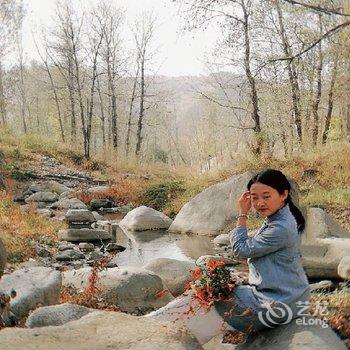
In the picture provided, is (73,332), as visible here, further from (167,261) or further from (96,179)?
(96,179)

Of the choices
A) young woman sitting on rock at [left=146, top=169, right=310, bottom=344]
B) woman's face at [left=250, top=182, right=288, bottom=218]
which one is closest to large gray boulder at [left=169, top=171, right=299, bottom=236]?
young woman sitting on rock at [left=146, top=169, right=310, bottom=344]

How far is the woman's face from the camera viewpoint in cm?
380

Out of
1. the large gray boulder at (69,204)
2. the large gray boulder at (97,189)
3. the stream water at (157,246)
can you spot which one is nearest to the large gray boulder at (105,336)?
the stream water at (157,246)

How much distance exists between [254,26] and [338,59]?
4.10m

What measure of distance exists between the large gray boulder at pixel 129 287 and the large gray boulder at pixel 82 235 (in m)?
4.89

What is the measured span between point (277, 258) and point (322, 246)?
5.32 meters

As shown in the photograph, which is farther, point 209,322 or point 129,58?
point 129,58

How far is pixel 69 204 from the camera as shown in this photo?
16.4 metres

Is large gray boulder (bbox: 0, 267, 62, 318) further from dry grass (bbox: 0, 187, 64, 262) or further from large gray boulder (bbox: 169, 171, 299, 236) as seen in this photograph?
large gray boulder (bbox: 169, 171, 299, 236)

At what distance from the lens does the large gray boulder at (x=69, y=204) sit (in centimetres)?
1625

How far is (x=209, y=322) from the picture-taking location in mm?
4461

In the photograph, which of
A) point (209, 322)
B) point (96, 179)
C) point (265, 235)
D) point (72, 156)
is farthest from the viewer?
point (72, 156)

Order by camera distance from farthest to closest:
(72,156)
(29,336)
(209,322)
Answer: (72,156)
(209,322)
(29,336)

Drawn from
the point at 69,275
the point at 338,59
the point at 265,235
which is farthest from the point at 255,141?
the point at 265,235
